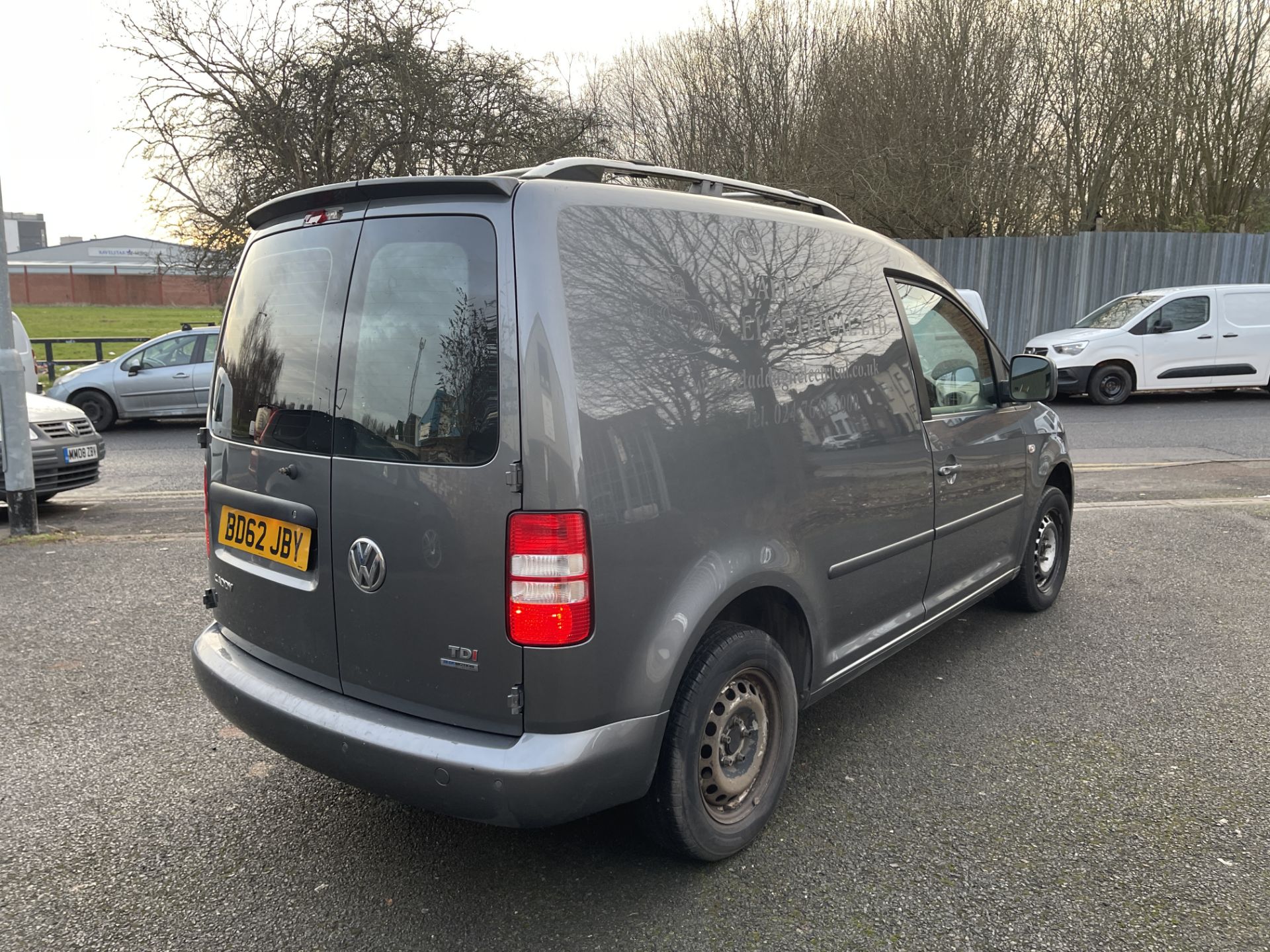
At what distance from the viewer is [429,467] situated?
238cm

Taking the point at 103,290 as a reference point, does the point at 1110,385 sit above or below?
below

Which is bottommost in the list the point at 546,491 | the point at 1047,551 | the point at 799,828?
the point at 799,828

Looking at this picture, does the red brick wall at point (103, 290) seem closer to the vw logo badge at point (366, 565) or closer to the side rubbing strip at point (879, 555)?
the side rubbing strip at point (879, 555)

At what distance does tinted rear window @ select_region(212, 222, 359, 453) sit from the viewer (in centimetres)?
265

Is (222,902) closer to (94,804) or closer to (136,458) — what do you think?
(94,804)

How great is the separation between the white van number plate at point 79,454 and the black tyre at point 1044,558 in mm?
7213

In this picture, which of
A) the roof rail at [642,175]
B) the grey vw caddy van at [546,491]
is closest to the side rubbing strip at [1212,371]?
the roof rail at [642,175]

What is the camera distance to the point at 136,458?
36.0ft

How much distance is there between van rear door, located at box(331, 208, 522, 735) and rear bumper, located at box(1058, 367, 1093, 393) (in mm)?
13414

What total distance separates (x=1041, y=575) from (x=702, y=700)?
121 inches

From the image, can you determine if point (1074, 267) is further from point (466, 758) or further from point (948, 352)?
point (466, 758)

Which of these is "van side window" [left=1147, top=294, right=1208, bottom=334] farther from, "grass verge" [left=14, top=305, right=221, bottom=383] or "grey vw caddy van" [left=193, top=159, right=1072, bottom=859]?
"grass verge" [left=14, top=305, right=221, bottom=383]

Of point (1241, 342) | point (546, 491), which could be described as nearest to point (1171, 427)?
point (1241, 342)

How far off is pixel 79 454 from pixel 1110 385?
13528 mm
